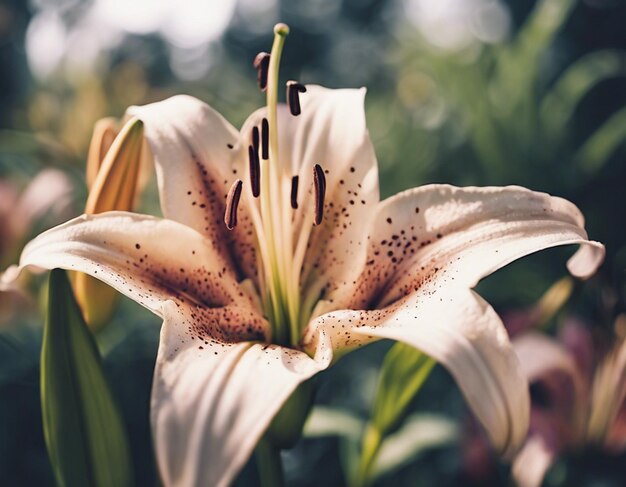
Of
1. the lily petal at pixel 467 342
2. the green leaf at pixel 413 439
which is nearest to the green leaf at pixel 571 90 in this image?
the green leaf at pixel 413 439

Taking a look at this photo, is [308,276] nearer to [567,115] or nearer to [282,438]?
[282,438]

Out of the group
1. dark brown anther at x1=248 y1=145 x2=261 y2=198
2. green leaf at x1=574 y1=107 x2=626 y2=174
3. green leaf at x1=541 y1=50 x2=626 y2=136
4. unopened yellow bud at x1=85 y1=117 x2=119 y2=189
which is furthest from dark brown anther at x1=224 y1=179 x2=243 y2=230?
green leaf at x1=541 y1=50 x2=626 y2=136

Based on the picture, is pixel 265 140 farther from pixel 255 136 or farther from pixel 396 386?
pixel 396 386

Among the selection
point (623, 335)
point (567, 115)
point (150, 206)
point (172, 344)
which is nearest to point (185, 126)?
point (172, 344)

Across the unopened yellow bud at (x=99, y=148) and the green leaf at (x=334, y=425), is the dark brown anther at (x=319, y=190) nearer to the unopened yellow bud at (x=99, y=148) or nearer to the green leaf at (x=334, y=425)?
the unopened yellow bud at (x=99, y=148)

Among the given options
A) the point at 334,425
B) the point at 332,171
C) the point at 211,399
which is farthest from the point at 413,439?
the point at 211,399

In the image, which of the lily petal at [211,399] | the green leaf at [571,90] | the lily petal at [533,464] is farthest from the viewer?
the green leaf at [571,90]
